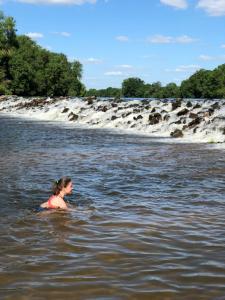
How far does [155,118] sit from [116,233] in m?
24.1

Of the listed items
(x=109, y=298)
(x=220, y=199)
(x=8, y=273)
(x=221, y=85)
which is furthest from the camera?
(x=221, y=85)

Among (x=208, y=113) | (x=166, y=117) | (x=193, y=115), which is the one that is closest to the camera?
(x=208, y=113)

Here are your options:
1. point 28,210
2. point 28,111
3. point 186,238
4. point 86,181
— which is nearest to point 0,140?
point 86,181

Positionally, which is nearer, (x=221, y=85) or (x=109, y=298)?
(x=109, y=298)

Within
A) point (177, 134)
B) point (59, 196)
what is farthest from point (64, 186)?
point (177, 134)

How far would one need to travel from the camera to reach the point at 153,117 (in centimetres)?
3169

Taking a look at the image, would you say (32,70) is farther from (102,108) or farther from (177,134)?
(177,134)

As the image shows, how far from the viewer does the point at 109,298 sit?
5238 mm

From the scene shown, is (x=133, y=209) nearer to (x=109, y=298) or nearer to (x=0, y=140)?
(x=109, y=298)

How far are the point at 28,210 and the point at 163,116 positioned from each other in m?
23.0

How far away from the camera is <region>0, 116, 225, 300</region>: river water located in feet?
18.3

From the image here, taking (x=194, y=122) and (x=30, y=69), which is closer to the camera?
(x=194, y=122)

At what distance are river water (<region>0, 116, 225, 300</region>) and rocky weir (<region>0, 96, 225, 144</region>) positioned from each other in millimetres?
11093

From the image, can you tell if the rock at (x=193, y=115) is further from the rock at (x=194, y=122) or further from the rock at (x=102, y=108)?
the rock at (x=102, y=108)
